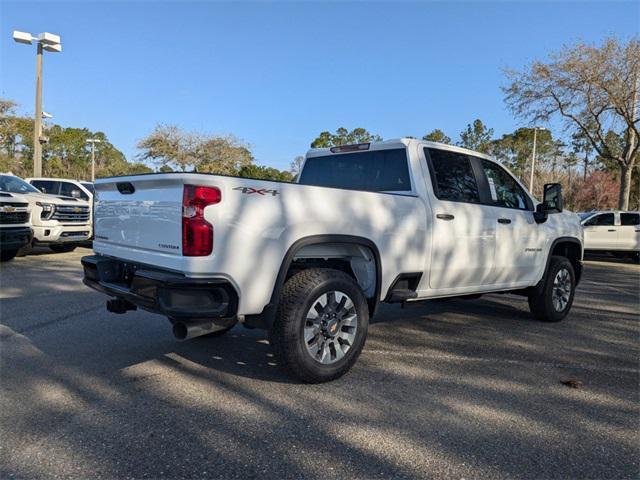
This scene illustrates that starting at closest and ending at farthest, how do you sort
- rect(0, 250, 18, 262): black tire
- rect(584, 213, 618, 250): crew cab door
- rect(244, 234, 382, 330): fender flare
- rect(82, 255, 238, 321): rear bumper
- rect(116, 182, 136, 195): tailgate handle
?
1. rect(82, 255, 238, 321): rear bumper
2. rect(244, 234, 382, 330): fender flare
3. rect(116, 182, 136, 195): tailgate handle
4. rect(0, 250, 18, 262): black tire
5. rect(584, 213, 618, 250): crew cab door

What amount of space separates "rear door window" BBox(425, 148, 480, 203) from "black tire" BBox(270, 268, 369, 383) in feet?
5.14

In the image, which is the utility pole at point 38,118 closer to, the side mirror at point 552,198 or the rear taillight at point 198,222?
the rear taillight at point 198,222

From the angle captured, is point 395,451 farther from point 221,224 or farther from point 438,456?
point 221,224

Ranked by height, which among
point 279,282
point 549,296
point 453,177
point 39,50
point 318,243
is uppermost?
point 39,50

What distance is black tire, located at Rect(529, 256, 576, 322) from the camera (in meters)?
6.10

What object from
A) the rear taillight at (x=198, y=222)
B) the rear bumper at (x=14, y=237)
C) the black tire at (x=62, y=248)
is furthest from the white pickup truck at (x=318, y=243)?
the black tire at (x=62, y=248)

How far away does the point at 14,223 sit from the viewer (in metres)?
9.63

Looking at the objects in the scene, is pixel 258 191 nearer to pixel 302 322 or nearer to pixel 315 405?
pixel 302 322

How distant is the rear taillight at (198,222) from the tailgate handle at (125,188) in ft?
2.82

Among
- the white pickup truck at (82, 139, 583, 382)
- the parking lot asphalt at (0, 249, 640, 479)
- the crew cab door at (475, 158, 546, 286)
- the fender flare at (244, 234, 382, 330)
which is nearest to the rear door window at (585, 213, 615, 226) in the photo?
the parking lot asphalt at (0, 249, 640, 479)

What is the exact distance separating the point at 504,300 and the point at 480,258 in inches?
125

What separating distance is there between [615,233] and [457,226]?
13951mm

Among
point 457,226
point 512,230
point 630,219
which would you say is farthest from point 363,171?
point 630,219

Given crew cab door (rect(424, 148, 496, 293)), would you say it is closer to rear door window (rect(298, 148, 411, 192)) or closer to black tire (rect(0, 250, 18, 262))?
rear door window (rect(298, 148, 411, 192))
